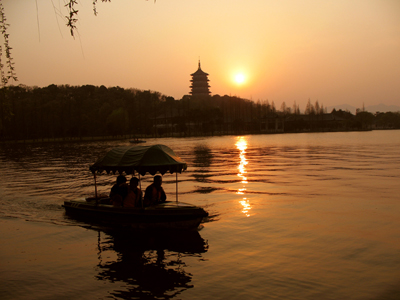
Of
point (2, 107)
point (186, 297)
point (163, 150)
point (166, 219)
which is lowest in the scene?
point (186, 297)

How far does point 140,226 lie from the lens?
11375mm

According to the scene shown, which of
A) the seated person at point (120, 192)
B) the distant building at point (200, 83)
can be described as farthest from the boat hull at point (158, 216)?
the distant building at point (200, 83)

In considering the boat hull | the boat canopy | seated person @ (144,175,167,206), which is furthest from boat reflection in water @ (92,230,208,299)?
the boat canopy

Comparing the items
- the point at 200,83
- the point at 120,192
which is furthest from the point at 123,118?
the point at 120,192

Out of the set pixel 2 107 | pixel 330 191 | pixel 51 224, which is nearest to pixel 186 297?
pixel 2 107

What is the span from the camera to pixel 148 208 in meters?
11.1

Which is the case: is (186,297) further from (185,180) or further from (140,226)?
(185,180)

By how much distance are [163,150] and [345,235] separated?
238 inches

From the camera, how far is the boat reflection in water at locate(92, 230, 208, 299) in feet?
25.2

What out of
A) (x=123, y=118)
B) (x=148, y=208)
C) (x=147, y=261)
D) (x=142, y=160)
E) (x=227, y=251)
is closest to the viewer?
(x=147, y=261)

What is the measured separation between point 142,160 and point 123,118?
298ft

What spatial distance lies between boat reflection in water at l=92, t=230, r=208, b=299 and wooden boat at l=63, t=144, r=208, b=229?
0.41m

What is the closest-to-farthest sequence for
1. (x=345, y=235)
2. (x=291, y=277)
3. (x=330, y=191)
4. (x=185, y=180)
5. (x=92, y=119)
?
1. (x=291, y=277)
2. (x=345, y=235)
3. (x=330, y=191)
4. (x=185, y=180)
5. (x=92, y=119)

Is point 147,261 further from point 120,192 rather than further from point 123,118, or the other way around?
point 123,118
